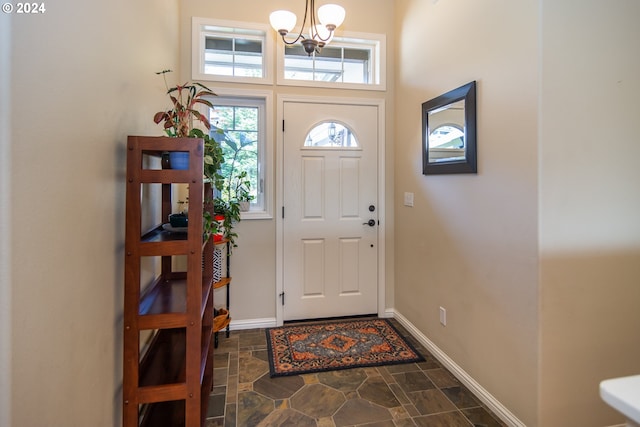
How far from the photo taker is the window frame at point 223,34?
283 centimetres

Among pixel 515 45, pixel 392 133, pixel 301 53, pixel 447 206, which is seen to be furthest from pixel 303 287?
pixel 515 45

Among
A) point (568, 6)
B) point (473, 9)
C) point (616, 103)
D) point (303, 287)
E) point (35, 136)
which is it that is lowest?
point (303, 287)

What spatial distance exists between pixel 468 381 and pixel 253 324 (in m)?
1.83

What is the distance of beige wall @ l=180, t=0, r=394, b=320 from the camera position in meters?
2.85

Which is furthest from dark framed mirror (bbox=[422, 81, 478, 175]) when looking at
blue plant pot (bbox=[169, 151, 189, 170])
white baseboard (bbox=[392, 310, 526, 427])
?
blue plant pot (bbox=[169, 151, 189, 170])

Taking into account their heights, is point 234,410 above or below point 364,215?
below

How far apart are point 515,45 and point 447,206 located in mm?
1058

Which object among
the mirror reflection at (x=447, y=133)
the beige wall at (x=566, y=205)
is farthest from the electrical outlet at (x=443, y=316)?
the mirror reflection at (x=447, y=133)

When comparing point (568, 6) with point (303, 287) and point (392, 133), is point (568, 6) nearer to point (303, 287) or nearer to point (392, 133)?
point (392, 133)

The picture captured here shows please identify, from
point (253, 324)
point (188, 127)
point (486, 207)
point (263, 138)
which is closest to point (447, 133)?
point (486, 207)

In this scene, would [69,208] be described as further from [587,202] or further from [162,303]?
[587,202]

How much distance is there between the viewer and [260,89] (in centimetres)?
296

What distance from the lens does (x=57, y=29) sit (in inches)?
37.8

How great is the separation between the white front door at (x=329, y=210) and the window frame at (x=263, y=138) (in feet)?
0.46
